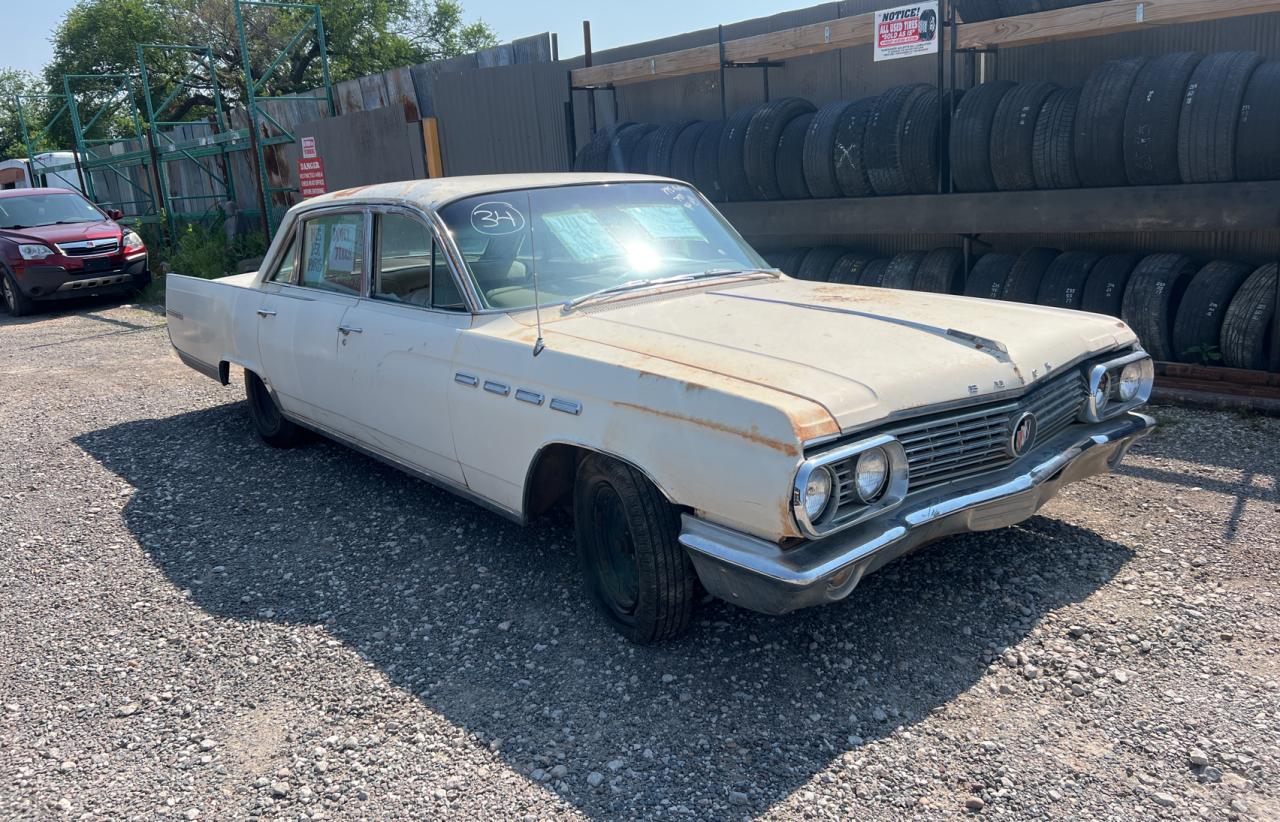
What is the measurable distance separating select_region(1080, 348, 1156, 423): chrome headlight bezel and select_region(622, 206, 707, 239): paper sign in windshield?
5.98ft

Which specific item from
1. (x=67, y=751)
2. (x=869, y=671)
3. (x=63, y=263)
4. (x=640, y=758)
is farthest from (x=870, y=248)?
(x=63, y=263)

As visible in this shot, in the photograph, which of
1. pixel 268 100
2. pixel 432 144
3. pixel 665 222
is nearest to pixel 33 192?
pixel 268 100

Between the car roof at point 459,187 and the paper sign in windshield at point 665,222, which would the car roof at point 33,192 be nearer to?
the car roof at point 459,187

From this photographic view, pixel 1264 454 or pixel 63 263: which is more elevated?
pixel 63 263

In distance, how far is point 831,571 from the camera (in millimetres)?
2732

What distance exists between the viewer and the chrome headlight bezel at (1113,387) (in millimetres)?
3564

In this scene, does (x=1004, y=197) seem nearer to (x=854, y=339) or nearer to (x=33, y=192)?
(x=854, y=339)

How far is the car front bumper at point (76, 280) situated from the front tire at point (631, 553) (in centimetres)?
1233

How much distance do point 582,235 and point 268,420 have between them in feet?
8.91

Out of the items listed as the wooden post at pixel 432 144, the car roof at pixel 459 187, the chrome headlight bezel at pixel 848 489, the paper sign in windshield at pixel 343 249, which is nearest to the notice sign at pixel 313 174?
the wooden post at pixel 432 144

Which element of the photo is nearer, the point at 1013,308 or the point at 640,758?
the point at 640,758

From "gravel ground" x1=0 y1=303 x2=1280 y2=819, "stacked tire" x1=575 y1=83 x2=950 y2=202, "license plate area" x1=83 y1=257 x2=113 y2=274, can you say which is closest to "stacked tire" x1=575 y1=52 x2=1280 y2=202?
"stacked tire" x1=575 y1=83 x2=950 y2=202

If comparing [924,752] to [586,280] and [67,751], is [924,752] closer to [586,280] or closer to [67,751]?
[586,280]

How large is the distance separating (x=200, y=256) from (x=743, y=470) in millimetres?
14823
